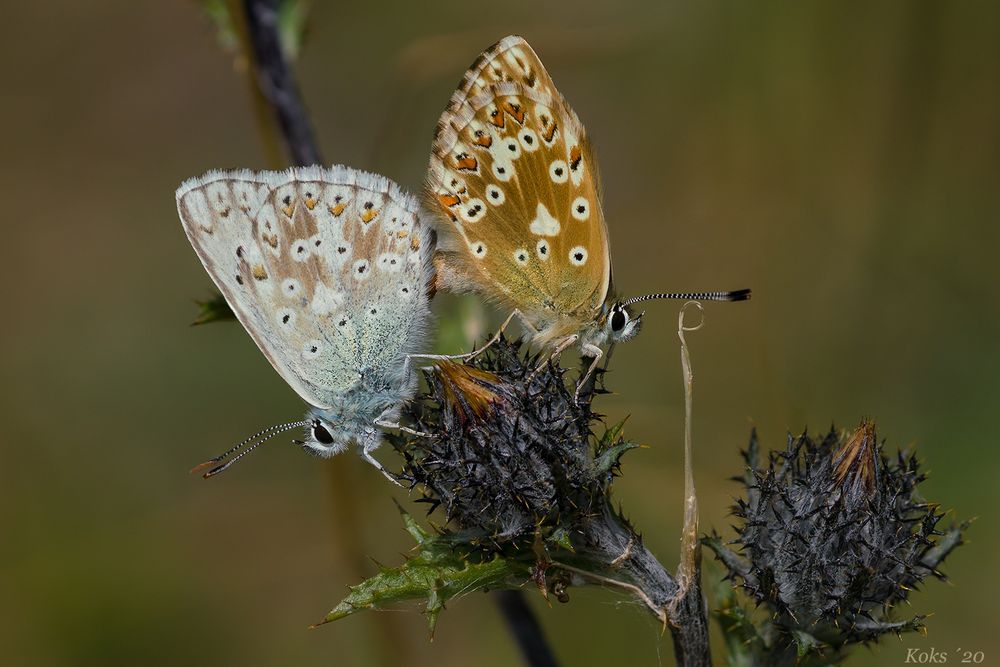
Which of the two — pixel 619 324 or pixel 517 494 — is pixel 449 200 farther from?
pixel 517 494

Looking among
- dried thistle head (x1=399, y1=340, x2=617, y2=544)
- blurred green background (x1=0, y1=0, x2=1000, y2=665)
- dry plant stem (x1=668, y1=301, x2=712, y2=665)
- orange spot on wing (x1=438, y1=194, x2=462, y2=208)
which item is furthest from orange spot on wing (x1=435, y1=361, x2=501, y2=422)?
blurred green background (x1=0, y1=0, x2=1000, y2=665)

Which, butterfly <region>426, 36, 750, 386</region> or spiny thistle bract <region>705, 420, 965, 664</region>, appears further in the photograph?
butterfly <region>426, 36, 750, 386</region>

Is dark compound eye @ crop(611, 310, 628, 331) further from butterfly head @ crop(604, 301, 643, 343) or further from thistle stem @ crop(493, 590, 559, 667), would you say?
thistle stem @ crop(493, 590, 559, 667)

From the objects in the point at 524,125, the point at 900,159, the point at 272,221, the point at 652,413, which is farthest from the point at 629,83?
the point at 272,221

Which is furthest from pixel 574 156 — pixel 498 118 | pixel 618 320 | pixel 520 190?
pixel 618 320

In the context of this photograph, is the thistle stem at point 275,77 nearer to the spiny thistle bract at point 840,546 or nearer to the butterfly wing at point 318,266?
the butterfly wing at point 318,266

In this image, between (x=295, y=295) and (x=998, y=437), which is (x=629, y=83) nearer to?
(x=998, y=437)

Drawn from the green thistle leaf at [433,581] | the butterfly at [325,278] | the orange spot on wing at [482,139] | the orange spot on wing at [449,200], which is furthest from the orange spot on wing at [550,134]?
the green thistle leaf at [433,581]

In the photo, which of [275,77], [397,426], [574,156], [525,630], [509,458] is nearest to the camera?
[509,458]
